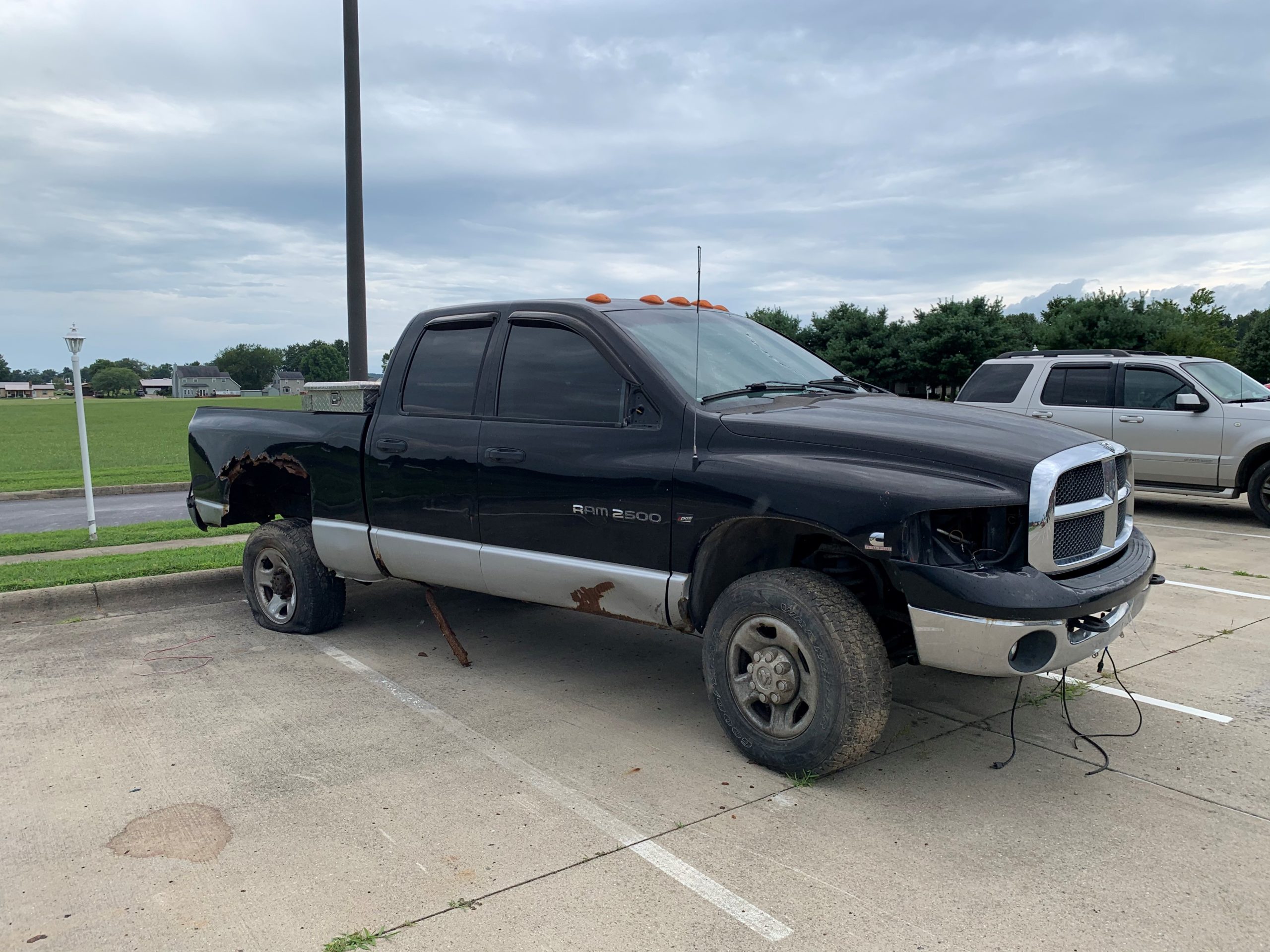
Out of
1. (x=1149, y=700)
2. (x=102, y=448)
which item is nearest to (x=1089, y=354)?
(x=1149, y=700)

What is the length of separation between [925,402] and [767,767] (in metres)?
1.89

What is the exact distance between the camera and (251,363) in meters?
142

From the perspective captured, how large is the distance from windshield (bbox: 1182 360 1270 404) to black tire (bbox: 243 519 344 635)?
9.95 metres

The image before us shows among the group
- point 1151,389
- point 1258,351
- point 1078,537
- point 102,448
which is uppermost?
Result: point 1258,351

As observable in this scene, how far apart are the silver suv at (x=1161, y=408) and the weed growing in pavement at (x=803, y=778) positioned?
7650mm

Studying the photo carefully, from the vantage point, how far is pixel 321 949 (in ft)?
8.98

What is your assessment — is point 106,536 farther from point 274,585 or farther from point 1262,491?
point 1262,491

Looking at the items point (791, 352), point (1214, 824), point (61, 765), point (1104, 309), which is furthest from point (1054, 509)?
point (1104, 309)

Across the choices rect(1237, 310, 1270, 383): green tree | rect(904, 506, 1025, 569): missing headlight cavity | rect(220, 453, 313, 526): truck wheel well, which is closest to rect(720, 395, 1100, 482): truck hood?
rect(904, 506, 1025, 569): missing headlight cavity

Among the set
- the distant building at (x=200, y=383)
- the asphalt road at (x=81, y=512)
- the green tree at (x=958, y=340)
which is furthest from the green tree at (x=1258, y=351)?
the distant building at (x=200, y=383)

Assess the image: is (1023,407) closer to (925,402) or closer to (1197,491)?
(1197,491)

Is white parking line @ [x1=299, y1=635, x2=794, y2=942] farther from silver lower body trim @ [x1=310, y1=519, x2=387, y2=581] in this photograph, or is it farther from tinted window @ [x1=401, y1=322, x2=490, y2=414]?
tinted window @ [x1=401, y1=322, x2=490, y2=414]

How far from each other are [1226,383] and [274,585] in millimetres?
10737

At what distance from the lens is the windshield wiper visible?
4367mm
